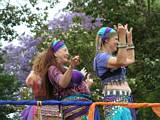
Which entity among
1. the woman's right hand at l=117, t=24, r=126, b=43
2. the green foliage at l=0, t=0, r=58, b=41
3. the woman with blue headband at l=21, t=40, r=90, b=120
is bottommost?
the woman with blue headband at l=21, t=40, r=90, b=120

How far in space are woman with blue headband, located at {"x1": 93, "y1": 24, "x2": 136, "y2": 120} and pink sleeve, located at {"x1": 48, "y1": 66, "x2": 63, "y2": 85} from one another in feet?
1.15

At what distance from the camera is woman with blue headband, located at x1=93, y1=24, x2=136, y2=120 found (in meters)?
5.48

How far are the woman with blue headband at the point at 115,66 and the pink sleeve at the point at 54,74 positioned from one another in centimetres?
35

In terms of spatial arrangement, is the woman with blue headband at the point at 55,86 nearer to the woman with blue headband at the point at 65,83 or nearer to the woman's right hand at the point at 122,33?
the woman with blue headband at the point at 65,83

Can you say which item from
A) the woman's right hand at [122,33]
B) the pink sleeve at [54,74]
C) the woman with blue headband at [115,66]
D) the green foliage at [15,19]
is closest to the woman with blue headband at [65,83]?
the pink sleeve at [54,74]

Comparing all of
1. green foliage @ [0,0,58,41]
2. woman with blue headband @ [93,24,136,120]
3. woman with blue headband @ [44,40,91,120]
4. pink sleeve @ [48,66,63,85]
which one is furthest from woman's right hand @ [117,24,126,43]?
green foliage @ [0,0,58,41]

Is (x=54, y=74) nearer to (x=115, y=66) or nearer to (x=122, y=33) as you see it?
(x=115, y=66)

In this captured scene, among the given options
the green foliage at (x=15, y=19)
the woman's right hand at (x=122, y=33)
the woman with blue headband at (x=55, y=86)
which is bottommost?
the woman with blue headband at (x=55, y=86)

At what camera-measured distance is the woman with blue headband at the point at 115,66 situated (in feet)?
18.0

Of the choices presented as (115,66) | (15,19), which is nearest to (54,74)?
(115,66)

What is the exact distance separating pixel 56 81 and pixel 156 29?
745 centimetres

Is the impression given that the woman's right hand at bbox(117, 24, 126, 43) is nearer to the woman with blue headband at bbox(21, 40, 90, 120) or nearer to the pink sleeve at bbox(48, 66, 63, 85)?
the woman with blue headband at bbox(21, 40, 90, 120)

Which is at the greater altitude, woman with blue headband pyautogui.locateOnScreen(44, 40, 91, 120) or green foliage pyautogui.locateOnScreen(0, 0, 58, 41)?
green foliage pyautogui.locateOnScreen(0, 0, 58, 41)

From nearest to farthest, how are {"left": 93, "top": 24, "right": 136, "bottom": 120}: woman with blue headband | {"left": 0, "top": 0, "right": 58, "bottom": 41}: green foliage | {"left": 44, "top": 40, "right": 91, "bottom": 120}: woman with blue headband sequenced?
{"left": 93, "top": 24, "right": 136, "bottom": 120}: woman with blue headband
{"left": 44, "top": 40, "right": 91, "bottom": 120}: woman with blue headband
{"left": 0, "top": 0, "right": 58, "bottom": 41}: green foliage
